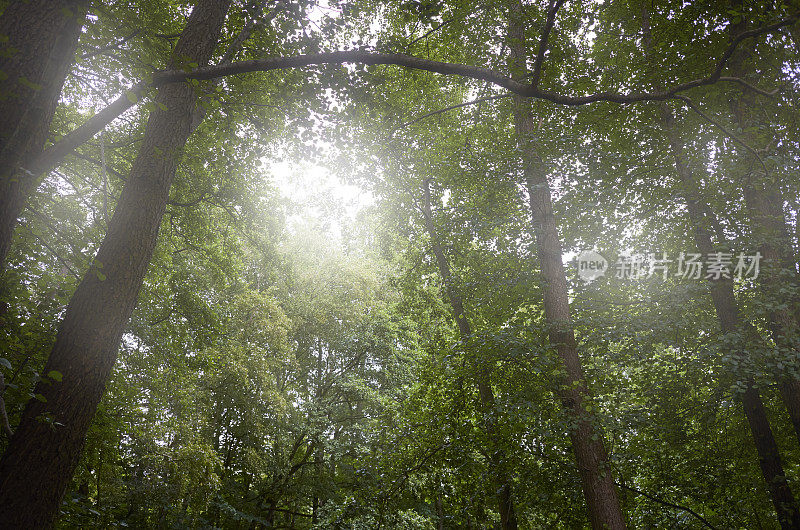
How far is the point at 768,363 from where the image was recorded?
5637mm

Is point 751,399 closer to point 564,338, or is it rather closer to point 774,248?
point 774,248

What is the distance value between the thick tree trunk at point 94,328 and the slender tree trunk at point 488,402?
501 centimetres

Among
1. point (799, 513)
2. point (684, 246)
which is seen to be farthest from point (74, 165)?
point (799, 513)

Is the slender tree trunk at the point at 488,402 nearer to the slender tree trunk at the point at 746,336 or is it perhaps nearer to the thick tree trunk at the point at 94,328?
the slender tree trunk at the point at 746,336

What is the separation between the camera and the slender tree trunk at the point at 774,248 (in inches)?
240

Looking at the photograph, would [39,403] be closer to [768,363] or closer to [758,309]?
[768,363]

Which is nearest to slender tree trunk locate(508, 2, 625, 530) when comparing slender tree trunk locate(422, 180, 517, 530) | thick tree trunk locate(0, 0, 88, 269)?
slender tree trunk locate(422, 180, 517, 530)

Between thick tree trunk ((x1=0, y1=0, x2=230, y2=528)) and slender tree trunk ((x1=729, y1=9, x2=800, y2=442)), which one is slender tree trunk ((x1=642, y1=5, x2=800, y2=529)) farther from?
thick tree trunk ((x1=0, y1=0, x2=230, y2=528))

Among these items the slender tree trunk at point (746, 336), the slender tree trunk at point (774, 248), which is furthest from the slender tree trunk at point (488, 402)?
the slender tree trunk at point (774, 248)

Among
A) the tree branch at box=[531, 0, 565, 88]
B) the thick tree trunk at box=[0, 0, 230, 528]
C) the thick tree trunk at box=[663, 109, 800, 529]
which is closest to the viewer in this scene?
the thick tree trunk at box=[0, 0, 230, 528]

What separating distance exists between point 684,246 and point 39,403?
968cm

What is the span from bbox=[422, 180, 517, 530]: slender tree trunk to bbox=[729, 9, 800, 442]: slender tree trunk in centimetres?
424

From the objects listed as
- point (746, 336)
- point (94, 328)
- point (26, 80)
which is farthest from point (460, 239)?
point (26, 80)

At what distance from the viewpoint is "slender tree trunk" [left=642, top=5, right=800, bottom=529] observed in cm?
644
